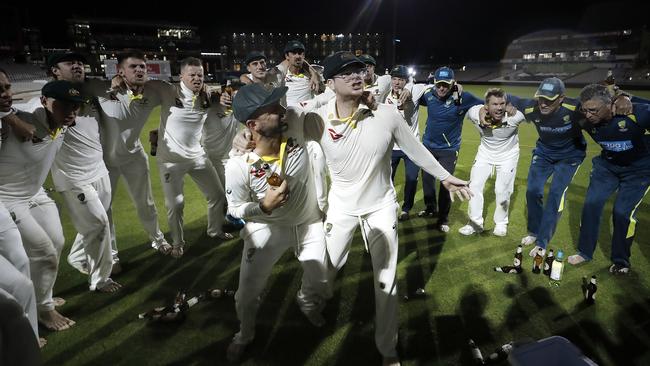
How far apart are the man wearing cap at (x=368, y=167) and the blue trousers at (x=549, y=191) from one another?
9.87 feet

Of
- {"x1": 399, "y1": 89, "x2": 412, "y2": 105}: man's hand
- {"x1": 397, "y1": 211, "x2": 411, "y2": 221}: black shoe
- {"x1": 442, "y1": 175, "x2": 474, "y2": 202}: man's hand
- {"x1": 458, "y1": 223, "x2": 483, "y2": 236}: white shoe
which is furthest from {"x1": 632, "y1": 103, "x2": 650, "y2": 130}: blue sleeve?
{"x1": 397, "y1": 211, "x2": 411, "y2": 221}: black shoe

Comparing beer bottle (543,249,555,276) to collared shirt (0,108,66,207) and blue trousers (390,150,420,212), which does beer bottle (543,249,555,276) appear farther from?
collared shirt (0,108,66,207)

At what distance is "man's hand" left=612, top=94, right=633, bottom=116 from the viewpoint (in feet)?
16.5

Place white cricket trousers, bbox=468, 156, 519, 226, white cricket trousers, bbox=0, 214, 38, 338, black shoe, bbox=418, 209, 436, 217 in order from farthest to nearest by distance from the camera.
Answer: black shoe, bbox=418, 209, 436, 217, white cricket trousers, bbox=468, 156, 519, 226, white cricket trousers, bbox=0, 214, 38, 338

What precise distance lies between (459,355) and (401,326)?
0.71 meters

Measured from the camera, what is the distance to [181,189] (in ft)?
20.2

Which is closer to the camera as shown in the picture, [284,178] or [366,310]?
[284,178]

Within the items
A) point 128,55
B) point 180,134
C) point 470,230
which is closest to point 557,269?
point 470,230

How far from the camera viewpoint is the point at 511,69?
176 ft

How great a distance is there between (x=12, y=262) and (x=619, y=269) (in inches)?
281

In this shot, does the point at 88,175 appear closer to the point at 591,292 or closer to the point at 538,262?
the point at 538,262

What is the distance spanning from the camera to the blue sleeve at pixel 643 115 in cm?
495

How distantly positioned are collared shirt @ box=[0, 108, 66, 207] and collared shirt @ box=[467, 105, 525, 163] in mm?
6114

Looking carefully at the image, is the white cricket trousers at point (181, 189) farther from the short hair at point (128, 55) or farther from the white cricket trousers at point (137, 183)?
the short hair at point (128, 55)
